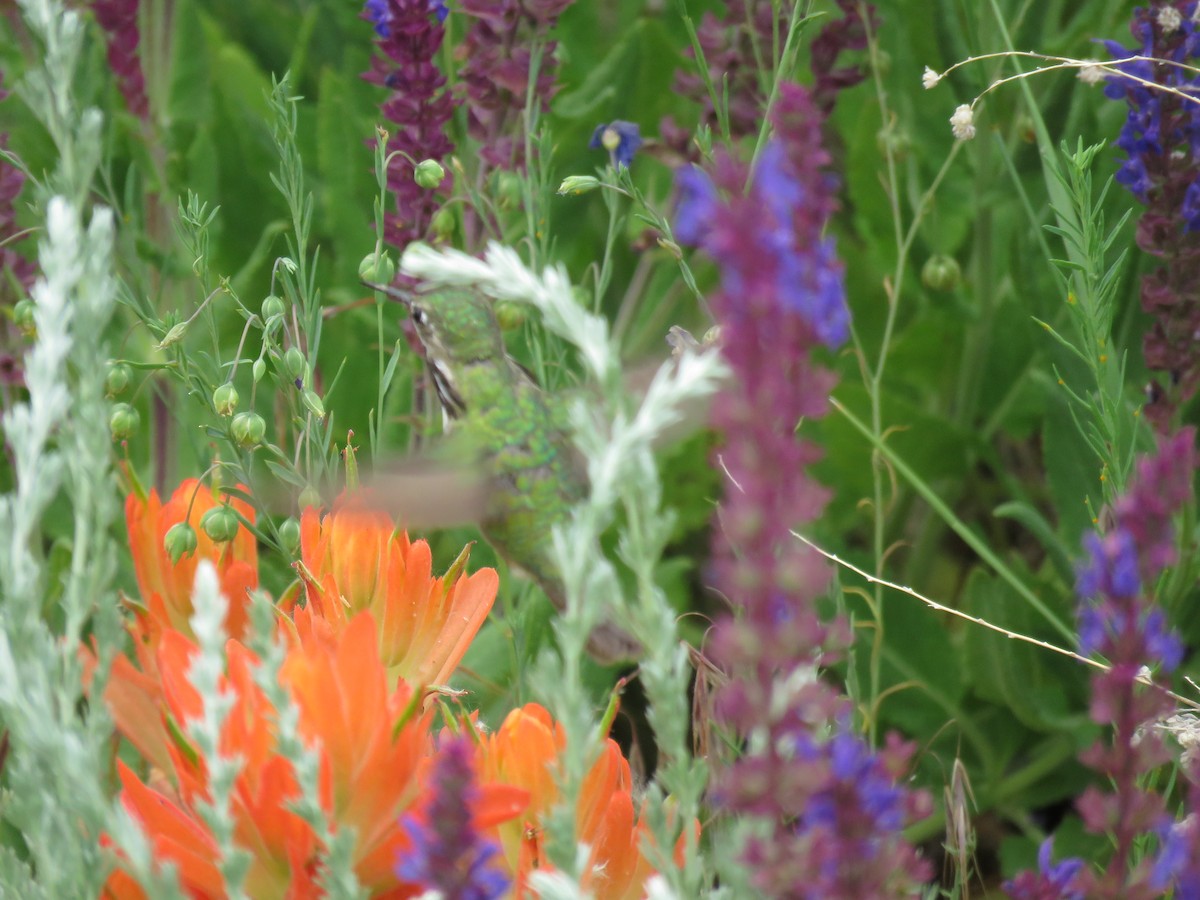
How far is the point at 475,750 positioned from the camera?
95 cm

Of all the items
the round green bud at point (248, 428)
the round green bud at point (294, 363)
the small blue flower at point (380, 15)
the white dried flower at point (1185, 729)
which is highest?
the small blue flower at point (380, 15)

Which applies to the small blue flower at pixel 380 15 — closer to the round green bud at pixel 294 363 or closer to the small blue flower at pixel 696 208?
the round green bud at pixel 294 363

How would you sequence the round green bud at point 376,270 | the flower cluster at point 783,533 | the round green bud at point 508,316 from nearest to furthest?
1. the flower cluster at point 783,533
2. the round green bud at point 376,270
3. the round green bud at point 508,316

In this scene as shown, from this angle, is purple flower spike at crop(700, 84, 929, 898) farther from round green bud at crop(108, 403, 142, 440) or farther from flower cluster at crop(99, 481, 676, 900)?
round green bud at crop(108, 403, 142, 440)

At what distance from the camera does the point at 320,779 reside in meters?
0.82

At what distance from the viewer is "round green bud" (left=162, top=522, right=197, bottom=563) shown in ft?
3.78

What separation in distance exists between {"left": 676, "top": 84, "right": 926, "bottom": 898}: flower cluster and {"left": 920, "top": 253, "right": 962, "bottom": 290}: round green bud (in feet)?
4.24

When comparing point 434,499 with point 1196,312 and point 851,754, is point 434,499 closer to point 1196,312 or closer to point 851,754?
point 851,754

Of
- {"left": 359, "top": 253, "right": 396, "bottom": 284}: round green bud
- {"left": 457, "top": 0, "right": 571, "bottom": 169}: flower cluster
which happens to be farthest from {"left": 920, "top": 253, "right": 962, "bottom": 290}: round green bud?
{"left": 359, "top": 253, "right": 396, "bottom": 284}: round green bud

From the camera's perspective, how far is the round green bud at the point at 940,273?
76.6 inches

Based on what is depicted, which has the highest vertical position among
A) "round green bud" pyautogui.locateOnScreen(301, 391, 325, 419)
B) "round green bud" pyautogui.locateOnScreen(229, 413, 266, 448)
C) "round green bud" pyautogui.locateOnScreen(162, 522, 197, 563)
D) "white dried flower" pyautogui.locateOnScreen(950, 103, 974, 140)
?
"white dried flower" pyautogui.locateOnScreen(950, 103, 974, 140)

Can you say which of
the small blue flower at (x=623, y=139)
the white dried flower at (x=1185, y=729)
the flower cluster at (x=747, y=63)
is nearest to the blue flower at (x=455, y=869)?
the white dried flower at (x=1185, y=729)

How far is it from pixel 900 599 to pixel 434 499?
1065mm

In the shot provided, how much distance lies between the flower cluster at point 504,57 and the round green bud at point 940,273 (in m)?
0.57
